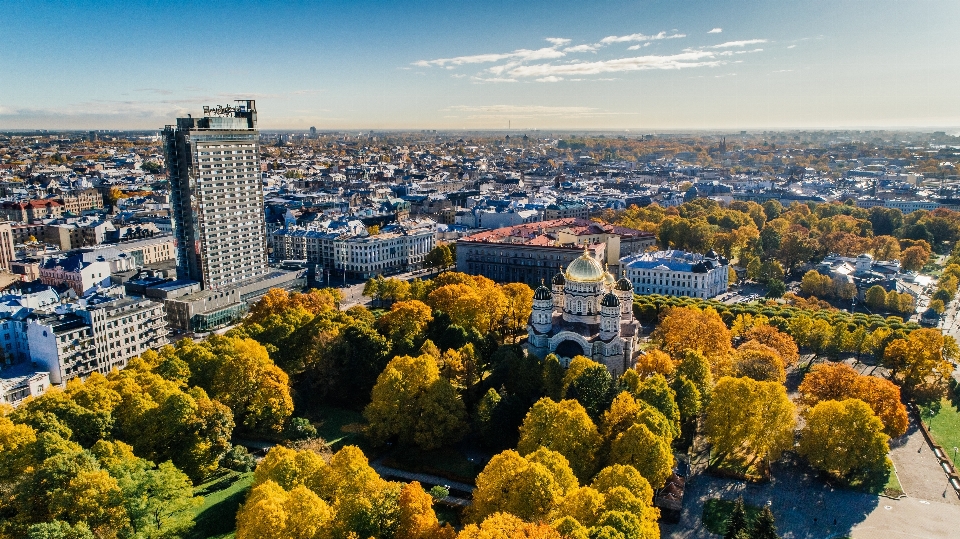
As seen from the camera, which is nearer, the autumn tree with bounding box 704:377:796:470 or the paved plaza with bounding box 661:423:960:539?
the paved plaza with bounding box 661:423:960:539

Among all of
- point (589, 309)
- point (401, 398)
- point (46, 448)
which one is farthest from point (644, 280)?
point (46, 448)

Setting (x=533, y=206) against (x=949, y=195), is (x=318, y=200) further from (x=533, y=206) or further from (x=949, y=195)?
(x=949, y=195)

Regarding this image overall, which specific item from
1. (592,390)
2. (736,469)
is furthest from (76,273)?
(736,469)

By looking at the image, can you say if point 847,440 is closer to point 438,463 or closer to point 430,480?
point 438,463

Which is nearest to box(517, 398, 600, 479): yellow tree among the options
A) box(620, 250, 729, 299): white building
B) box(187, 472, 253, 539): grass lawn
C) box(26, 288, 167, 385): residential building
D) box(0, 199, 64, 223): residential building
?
box(187, 472, 253, 539): grass lawn

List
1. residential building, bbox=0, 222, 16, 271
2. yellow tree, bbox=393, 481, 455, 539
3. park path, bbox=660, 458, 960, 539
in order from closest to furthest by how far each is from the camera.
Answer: yellow tree, bbox=393, 481, 455, 539, park path, bbox=660, 458, 960, 539, residential building, bbox=0, 222, 16, 271

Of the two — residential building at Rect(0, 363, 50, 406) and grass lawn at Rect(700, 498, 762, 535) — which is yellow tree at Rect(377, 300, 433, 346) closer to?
grass lawn at Rect(700, 498, 762, 535)
